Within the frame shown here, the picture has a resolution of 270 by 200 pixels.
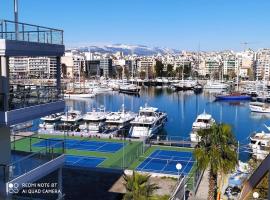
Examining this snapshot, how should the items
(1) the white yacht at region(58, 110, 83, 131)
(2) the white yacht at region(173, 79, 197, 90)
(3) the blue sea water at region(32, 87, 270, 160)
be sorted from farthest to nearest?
1. (2) the white yacht at region(173, 79, 197, 90)
2. (3) the blue sea water at region(32, 87, 270, 160)
3. (1) the white yacht at region(58, 110, 83, 131)

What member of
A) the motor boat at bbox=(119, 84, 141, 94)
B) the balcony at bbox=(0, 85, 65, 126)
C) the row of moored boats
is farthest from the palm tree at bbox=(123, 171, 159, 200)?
the motor boat at bbox=(119, 84, 141, 94)

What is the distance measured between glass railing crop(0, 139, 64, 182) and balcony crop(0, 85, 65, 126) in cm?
123

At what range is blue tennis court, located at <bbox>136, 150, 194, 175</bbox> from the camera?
94.3 ft

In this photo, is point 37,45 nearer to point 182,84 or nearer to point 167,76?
point 182,84

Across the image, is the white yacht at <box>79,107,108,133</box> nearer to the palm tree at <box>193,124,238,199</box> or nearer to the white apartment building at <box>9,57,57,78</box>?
the white apartment building at <box>9,57,57,78</box>

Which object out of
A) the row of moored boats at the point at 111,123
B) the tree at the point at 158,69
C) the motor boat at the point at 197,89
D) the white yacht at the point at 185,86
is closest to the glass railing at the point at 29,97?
the row of moored boats at the point at 111,123

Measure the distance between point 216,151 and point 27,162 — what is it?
9.01 m

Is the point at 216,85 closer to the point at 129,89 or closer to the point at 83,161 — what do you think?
the point at 129,89

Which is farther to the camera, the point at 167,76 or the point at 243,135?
the point at 167,76

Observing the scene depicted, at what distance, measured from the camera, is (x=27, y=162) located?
504 inches

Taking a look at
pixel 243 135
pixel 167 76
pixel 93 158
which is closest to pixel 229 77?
pixel 167 76

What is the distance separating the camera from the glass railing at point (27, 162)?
11.5 m

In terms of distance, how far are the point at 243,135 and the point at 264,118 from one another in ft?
62.0

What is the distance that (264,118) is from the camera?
7594 centimetres
